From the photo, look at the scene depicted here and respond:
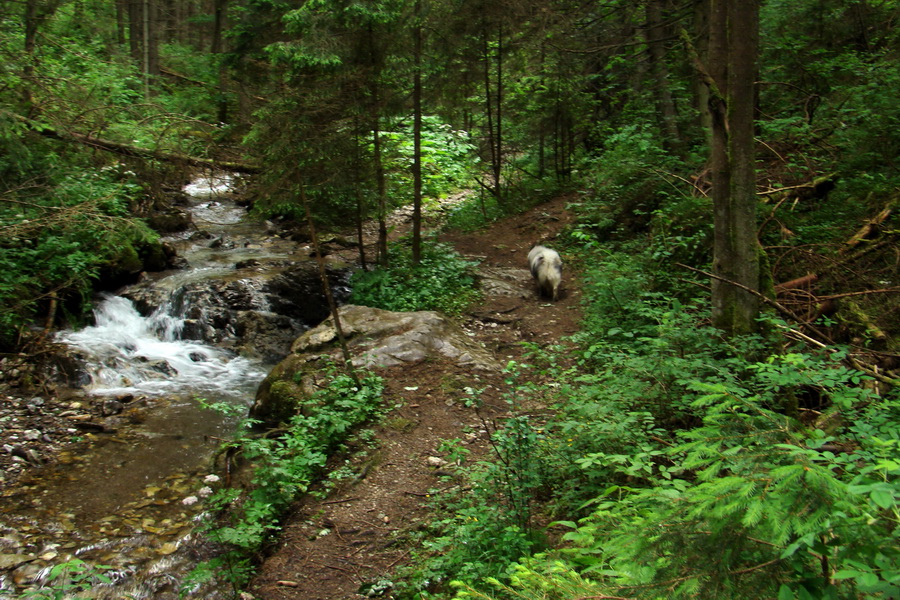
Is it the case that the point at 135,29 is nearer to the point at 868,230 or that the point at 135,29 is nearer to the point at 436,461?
the point at 436,461

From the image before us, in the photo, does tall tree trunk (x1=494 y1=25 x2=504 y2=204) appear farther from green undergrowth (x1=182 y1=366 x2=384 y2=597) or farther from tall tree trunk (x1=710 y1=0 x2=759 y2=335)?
green undergrowth (x1=182 y1=366 x2=384 y2=597)

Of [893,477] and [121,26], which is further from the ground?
[121,26]

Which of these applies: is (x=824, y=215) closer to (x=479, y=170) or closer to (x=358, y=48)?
(x=358, y=48)

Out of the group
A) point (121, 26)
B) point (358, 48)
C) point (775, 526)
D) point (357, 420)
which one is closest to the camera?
point (775, 526)

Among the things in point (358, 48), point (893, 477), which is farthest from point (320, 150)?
point (893, 477)

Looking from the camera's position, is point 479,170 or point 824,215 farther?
point 479,170

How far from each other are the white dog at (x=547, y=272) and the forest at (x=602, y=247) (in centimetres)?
62

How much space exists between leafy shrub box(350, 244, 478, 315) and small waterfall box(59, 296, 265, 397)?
9.14 ft

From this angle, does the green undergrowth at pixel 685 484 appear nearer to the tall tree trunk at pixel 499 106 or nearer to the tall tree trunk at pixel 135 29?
the tall tree trunk at pixel 499 106

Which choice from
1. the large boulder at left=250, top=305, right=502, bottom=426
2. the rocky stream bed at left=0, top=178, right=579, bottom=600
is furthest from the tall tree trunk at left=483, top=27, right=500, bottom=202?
the large boulder at left=250, top=305, right=502, bottom=426

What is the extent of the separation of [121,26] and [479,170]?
20.3 m

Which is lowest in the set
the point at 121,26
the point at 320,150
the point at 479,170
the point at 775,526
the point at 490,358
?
the point at 490,358

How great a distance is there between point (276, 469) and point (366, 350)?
3.23 metres

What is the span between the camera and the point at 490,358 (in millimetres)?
8938
